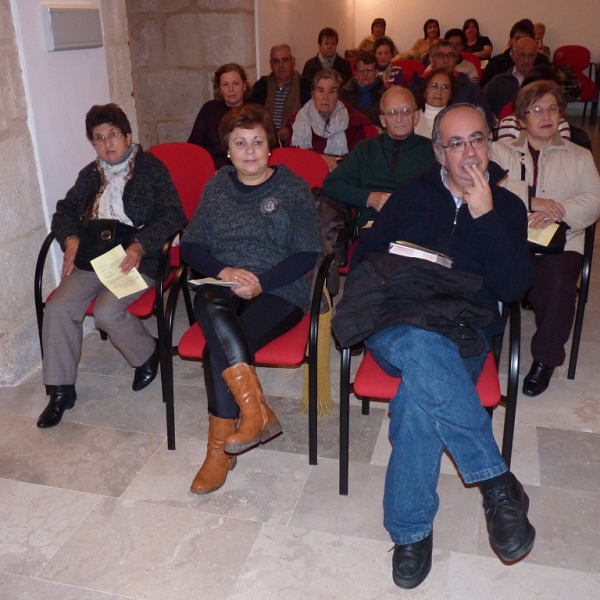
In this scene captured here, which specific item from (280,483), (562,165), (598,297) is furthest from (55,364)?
(598,297)

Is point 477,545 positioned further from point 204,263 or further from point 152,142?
point 152,142

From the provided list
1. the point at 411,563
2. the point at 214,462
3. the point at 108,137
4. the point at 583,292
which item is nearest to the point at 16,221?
the point at 108,137

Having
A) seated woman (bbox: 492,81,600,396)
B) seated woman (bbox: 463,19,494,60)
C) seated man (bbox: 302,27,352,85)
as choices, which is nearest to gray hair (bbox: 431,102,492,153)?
seated woman (bbox: 492,81,600,396)

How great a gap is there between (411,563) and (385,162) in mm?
1750

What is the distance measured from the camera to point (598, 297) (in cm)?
350

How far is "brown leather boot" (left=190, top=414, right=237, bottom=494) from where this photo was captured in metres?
2.14

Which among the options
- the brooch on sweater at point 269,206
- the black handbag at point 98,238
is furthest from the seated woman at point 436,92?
the black handbag at point 98,238

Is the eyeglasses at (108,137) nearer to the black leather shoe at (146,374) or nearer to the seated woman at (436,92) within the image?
the black leather shoe at (146,374)

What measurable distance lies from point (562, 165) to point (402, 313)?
131 centimetres

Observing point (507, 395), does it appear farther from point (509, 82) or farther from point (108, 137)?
point (509, 82)

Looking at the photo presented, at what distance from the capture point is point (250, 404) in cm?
204

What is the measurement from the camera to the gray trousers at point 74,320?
254 cm

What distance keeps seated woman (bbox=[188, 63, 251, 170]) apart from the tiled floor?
175 centimetres

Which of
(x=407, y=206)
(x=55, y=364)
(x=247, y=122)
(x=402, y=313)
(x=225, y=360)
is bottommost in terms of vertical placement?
(x=55, y=364)
